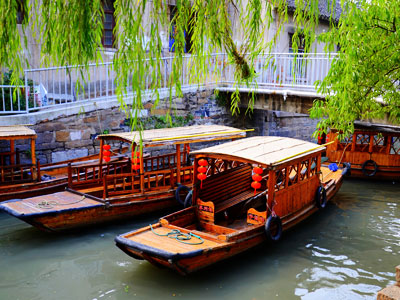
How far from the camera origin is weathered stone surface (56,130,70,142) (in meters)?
11.0

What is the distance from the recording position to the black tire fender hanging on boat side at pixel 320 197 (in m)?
8.98

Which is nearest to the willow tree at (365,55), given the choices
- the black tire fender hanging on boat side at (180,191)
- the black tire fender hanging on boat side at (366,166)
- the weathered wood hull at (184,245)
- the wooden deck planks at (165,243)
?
the weathered wood hull at (184,245)

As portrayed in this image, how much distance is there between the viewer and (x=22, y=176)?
9.02 m

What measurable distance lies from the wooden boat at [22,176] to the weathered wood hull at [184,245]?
2.72m

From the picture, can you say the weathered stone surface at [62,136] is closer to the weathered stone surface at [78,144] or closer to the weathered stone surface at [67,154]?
the weathered stone surface at [78,144]

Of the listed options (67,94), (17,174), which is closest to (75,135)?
(67,94)

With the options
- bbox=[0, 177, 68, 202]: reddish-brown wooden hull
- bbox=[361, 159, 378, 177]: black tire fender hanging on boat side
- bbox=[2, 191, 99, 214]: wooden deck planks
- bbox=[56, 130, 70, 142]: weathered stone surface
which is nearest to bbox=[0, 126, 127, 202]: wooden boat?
bbox=[0, 177, 68, 202]: reddish-brown wooden hull

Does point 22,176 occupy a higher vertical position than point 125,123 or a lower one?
lower

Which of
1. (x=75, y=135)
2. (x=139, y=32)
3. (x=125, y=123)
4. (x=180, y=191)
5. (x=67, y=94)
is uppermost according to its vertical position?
(x=139, y=32)

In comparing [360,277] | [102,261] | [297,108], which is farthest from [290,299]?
[297,108]

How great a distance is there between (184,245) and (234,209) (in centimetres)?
245

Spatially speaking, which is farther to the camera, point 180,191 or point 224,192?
point 180,191

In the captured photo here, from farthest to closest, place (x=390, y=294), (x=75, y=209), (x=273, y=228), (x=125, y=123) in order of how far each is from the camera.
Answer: (x=125, y=123)
(x=75, y=209)
(x=273, y=228)
(x=390, y=294)

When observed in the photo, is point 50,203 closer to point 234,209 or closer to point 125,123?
point 234,209
